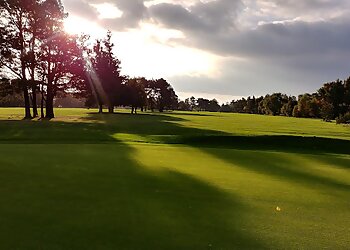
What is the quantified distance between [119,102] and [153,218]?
78725 mm

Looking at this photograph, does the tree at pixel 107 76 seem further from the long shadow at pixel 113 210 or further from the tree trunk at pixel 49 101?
the long shadow at pixel 113 210

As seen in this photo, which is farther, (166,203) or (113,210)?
(166,203)

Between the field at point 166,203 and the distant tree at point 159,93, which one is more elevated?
the distant tree at point 159,93

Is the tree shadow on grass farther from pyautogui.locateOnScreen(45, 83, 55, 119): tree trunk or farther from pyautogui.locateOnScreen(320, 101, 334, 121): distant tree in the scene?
pyautogui.locateOnScreen(320, 101, 334, 121): distant tree

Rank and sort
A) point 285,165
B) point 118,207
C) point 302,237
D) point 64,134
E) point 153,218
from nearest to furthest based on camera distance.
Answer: point 302,237, point 153,218, point 118,207, point 285,165, point 64,134

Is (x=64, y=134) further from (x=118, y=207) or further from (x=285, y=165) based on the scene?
(x=118, y=207)

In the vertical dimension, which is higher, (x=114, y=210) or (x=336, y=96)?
(x=336, y=96)

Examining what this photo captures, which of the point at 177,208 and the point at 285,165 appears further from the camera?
the point at 285,165

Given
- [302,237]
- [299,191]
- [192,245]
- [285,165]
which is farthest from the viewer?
[285,165]

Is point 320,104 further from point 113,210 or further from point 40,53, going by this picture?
point 113,210

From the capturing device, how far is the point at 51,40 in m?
50.6

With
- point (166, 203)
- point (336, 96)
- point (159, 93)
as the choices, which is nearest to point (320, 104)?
point (336, 96)

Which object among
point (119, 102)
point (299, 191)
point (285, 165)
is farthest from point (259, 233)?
point (119, 102)

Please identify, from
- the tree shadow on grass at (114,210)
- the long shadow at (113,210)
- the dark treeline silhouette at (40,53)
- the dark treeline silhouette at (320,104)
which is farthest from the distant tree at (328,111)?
the tree shadow on grass at (114,210)
